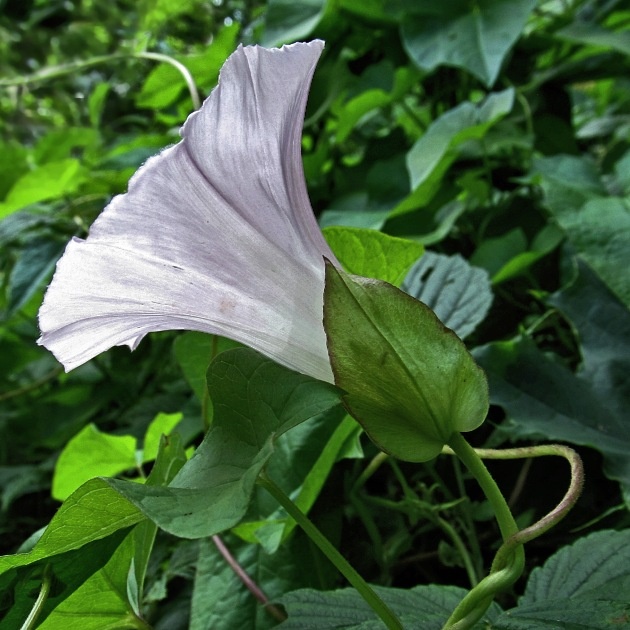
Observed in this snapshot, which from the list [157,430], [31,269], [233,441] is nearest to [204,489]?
[233,441]

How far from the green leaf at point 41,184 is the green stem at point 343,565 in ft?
1.98

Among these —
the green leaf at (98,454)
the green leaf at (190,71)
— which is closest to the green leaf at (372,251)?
the green leaf at (98,454)

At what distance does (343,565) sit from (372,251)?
0.15 m

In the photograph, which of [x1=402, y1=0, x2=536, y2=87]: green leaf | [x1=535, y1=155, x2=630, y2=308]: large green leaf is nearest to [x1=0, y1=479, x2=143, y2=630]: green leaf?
[x1=535, y1=155, x2=630, y2=308]: large green leaf

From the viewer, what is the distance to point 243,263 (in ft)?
0.91

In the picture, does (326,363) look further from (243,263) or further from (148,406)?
(148,406)

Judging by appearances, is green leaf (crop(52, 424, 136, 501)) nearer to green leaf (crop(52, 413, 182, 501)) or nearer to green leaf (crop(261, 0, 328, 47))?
green leaf (crop(52, 413, 182, 501))

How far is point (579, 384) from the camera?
0.47 m

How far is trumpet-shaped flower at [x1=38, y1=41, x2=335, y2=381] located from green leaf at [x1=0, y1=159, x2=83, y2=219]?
0.55m

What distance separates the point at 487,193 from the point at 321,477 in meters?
0.40

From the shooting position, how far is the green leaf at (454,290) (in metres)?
0.48

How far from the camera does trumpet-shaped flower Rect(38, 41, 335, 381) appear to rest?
0.88ft

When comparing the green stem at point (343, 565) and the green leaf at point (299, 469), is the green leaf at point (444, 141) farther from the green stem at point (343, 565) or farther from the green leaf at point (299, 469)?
the green stem at point (343, 565)

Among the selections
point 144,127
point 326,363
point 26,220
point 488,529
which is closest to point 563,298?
point 488,529
